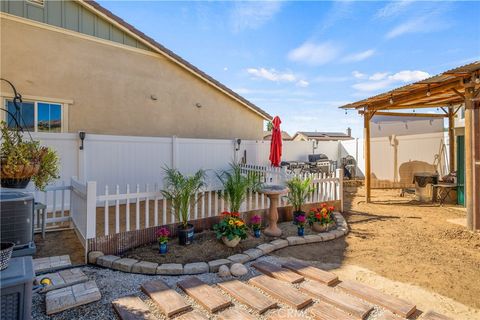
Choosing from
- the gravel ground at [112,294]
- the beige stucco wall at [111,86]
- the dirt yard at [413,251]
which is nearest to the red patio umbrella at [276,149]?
the dirt yard at [413,251]

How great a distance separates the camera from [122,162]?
23.3 feet

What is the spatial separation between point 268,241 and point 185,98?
6.51m

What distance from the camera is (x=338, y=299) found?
2814 millimetres

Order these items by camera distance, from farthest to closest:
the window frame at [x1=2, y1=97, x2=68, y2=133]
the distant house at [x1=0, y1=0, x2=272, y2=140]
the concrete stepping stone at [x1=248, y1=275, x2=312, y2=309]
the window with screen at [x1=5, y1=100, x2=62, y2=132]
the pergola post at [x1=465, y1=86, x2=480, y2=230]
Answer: the window with screen at [x1=5, y1=100, x2=62, y2=132] → the distant house at [x1=0, y1=0, x2=272, y2=140] → the window frame at [x1=2, y1=97, x2=68, y2=133] → the pergola post at [x1=465, y1=86, x2=480, y2=230] → the concrete stepping stone at [x1=248, y1=275, x2=312, y2=309]

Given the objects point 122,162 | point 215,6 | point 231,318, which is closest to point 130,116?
point 122,162

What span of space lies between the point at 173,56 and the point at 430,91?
7.57 meters

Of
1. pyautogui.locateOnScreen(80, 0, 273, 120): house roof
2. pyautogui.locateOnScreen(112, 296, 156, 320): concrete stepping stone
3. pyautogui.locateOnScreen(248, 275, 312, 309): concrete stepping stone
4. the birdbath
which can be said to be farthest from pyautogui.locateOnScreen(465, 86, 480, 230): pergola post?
pyautogui.locateOnScreen(80, 0, 273, 120): house roof

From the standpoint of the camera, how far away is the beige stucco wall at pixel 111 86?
22.1 feet

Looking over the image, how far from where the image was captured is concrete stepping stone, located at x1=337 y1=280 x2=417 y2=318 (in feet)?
8.67

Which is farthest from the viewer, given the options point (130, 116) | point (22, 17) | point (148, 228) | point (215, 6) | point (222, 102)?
point (222, 102)

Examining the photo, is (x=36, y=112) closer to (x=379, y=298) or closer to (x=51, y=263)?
(x=51, y=263)

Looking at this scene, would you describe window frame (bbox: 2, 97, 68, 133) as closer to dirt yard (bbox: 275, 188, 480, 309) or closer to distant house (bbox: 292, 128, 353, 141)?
dirt yard (bbox: 275, 188, 480, 309)

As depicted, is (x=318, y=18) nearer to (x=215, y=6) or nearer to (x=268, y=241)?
(x=215, y=6)

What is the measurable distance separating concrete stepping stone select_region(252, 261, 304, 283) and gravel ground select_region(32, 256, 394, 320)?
94 millimetres
